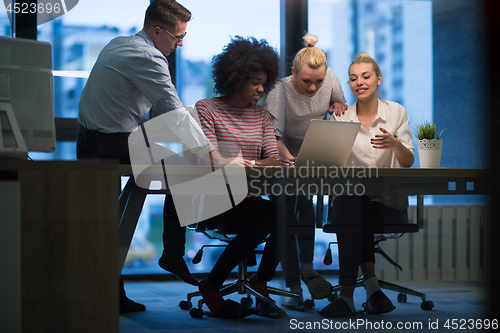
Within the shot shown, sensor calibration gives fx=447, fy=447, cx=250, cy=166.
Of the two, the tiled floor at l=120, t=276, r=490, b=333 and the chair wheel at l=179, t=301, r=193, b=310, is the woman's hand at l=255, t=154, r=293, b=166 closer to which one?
the tiled floor at l=120, t=276, r=490, b=333

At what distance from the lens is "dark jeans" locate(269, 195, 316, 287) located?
179cm

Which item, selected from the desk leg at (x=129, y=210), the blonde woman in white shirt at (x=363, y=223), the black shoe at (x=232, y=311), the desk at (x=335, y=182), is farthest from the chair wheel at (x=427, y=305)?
the desk leg at (x=129, y=210)

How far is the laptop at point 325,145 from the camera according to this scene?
1.70 m

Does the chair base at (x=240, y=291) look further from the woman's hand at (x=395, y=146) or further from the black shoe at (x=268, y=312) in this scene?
the woman's hand at (x=395, y=146)

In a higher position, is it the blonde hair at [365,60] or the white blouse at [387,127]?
the blonde hair at [365,60]

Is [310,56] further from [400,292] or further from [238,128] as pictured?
[400,292]

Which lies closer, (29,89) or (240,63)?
(29,89)

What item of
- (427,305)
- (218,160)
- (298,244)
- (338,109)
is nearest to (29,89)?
(218,160)

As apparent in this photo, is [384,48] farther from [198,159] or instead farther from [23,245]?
[23,245]

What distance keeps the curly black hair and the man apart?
0.28 m

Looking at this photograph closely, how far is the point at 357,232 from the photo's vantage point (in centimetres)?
187

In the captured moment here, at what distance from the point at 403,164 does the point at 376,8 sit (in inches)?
29.0

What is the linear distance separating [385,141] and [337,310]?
0.81 metres

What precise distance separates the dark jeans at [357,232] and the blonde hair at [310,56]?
74 cm
